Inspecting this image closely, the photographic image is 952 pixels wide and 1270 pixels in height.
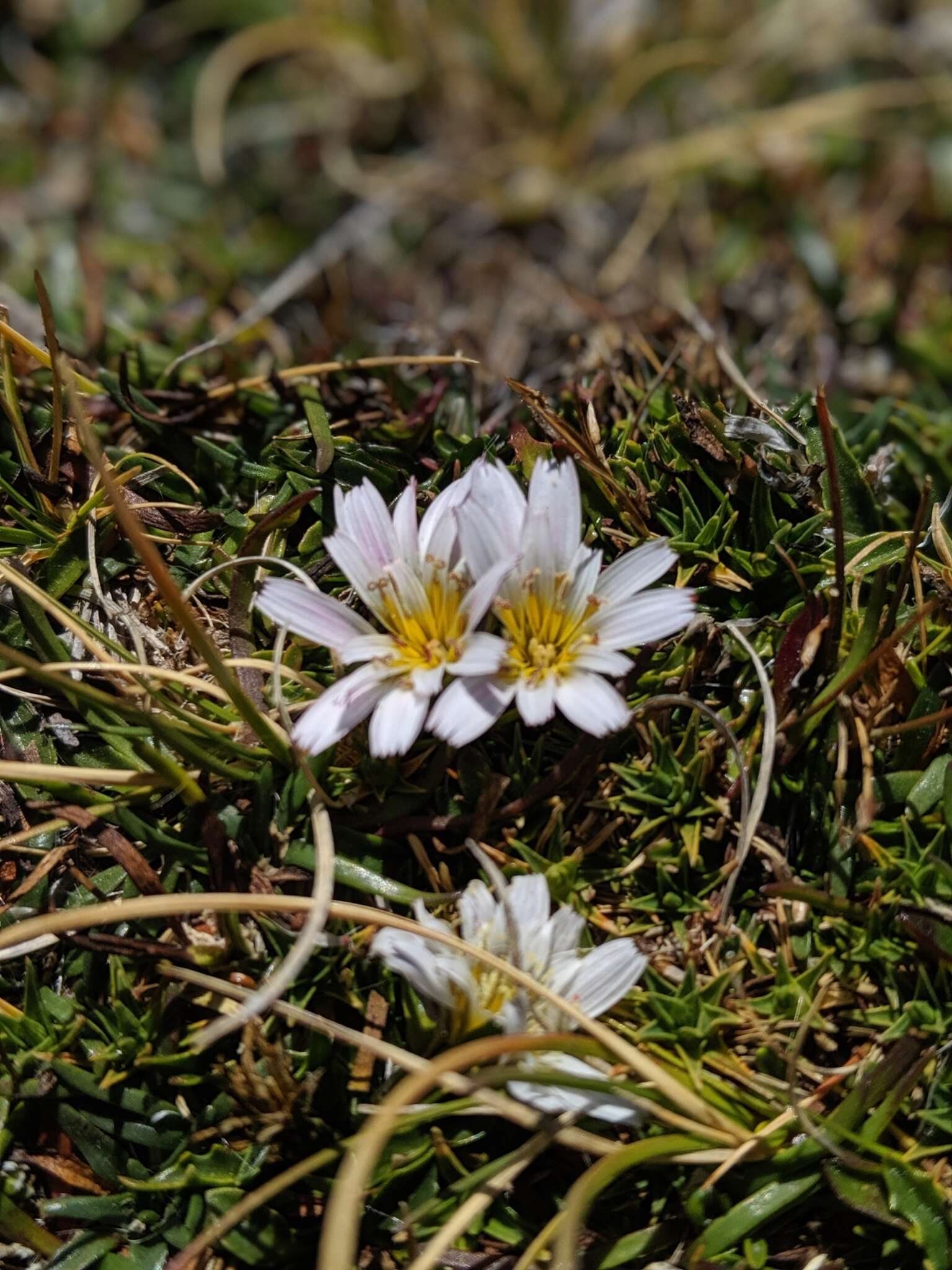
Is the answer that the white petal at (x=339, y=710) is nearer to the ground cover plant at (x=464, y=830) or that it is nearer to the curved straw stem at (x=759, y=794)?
the ground cover plant at (x=464, y=830)

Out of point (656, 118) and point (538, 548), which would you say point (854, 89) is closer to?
point (656, 118)

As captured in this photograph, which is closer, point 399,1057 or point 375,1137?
point 375,1137

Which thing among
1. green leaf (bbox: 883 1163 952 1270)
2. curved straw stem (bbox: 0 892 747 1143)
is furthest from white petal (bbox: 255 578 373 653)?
green leaf (bbox: 883 1163 952 1270)

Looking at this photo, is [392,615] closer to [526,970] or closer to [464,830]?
[464,830]

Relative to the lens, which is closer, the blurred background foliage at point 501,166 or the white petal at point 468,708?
the white petal at point 468,708

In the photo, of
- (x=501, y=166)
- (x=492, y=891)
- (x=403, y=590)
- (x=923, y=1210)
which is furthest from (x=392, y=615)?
(x=501, y=166)

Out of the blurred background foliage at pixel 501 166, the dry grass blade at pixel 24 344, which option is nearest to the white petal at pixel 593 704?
the dry grass blade at pixel 24 344
